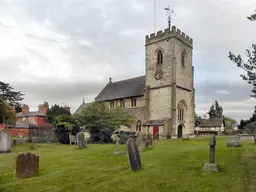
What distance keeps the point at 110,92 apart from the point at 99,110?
20787 mm

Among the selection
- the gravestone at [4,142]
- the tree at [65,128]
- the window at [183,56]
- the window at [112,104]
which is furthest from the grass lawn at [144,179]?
the window at [112,104]

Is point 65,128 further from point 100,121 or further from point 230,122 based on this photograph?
point 230,122

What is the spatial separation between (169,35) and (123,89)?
14.1 metres

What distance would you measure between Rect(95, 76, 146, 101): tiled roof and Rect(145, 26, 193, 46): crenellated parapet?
7.74 m

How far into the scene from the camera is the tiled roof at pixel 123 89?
48.2 metres

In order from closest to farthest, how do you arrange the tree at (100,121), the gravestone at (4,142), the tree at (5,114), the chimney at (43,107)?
the gravestone at (4,142)
the tree at (5,114)
the tree at (100,121)
the chimney at (43,107)

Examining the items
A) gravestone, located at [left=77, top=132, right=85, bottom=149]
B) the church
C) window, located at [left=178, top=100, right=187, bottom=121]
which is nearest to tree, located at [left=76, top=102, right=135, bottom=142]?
the church

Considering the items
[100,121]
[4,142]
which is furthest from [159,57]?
[4,142]

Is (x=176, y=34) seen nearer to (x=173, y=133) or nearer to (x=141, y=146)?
(x=173, y=133)

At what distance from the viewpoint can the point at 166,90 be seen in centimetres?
4300

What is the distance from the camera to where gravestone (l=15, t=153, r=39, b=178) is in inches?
440

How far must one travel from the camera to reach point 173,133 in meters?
41.3

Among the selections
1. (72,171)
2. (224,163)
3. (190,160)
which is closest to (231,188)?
(224,163)

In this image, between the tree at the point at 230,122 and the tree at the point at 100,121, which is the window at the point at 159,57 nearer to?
the tree at the point at 100,121
